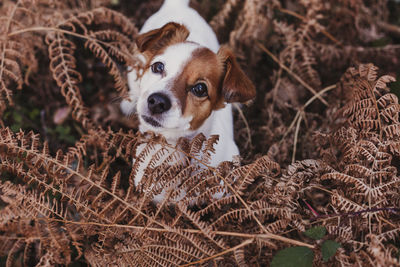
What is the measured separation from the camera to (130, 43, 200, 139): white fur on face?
8.19 ft

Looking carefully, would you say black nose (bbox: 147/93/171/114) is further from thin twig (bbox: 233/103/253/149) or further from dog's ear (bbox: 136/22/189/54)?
thin twig (bbox: 233/103/253/149)

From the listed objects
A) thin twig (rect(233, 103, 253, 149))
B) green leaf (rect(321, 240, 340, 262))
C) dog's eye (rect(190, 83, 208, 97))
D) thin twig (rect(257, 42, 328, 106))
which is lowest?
thin twig (rect(233, 103, 253, 149))

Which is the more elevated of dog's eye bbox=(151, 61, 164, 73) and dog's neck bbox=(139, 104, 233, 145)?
dog's eye bbox=(151, 61, 164, 73)

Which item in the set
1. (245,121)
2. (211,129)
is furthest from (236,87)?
(245,121)

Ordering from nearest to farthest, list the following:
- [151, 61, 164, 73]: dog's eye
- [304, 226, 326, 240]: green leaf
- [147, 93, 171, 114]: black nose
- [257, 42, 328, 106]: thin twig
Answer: [304, 226, 326, 240]: green leaf
[147, 93, 171, 114]: black nose
[151, 61, 164, 73]: dog's eye
[257, 42, 328, 106]: thin twig

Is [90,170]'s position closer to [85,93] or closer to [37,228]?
[37,228]

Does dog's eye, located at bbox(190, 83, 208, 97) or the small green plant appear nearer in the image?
the small green plant

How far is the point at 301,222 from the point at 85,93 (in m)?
3.19

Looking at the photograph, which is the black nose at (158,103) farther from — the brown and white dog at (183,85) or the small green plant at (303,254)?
the small green plant at (303,254)

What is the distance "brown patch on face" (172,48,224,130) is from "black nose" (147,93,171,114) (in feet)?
0.42

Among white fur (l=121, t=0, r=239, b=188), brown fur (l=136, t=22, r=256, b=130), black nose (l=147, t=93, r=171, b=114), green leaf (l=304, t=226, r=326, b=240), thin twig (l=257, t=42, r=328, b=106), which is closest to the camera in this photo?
green leaf (l=304, t=226, r=326, b=240)

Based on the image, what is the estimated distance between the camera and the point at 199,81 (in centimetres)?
270

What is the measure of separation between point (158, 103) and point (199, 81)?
0.46 meters

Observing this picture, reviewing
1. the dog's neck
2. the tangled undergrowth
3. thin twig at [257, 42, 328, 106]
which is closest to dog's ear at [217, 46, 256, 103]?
the dog's neck
